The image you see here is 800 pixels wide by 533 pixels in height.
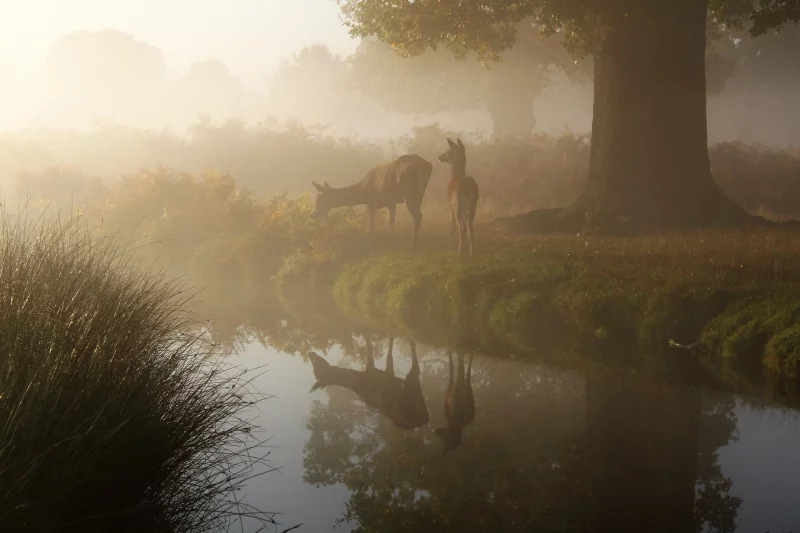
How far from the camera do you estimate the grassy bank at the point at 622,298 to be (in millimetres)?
11320

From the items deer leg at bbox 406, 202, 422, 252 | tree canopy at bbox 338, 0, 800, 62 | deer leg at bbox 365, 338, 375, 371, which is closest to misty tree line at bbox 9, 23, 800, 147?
tree canopy at bbox 338, 0, 800, 62

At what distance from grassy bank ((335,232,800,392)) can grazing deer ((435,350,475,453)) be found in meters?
1.82

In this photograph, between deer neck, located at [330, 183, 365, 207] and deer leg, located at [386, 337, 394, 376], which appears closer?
deer leg, located at [386, 337, 394, 376]

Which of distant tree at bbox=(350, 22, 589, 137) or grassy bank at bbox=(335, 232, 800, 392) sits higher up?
distant tree at bbox=(350, 22, 589, 137)

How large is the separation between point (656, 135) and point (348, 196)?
7.86 m

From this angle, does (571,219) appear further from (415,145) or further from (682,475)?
(415,145)

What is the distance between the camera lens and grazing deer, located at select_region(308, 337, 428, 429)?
1000cm

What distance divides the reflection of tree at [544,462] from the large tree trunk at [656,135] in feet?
27.3

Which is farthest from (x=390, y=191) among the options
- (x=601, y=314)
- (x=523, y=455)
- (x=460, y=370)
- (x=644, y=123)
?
(x=523, y=455)

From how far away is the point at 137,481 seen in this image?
19.2 feet

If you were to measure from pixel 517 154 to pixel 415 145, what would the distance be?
600 centimetres

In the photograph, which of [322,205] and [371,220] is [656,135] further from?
[322,205]

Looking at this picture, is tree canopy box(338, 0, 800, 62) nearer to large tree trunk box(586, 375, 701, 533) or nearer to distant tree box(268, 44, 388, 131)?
large tree trunk box(586, 375, 701, 533)

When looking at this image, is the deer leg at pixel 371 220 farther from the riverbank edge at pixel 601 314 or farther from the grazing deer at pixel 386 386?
the grazing deer at pixel 386 386
